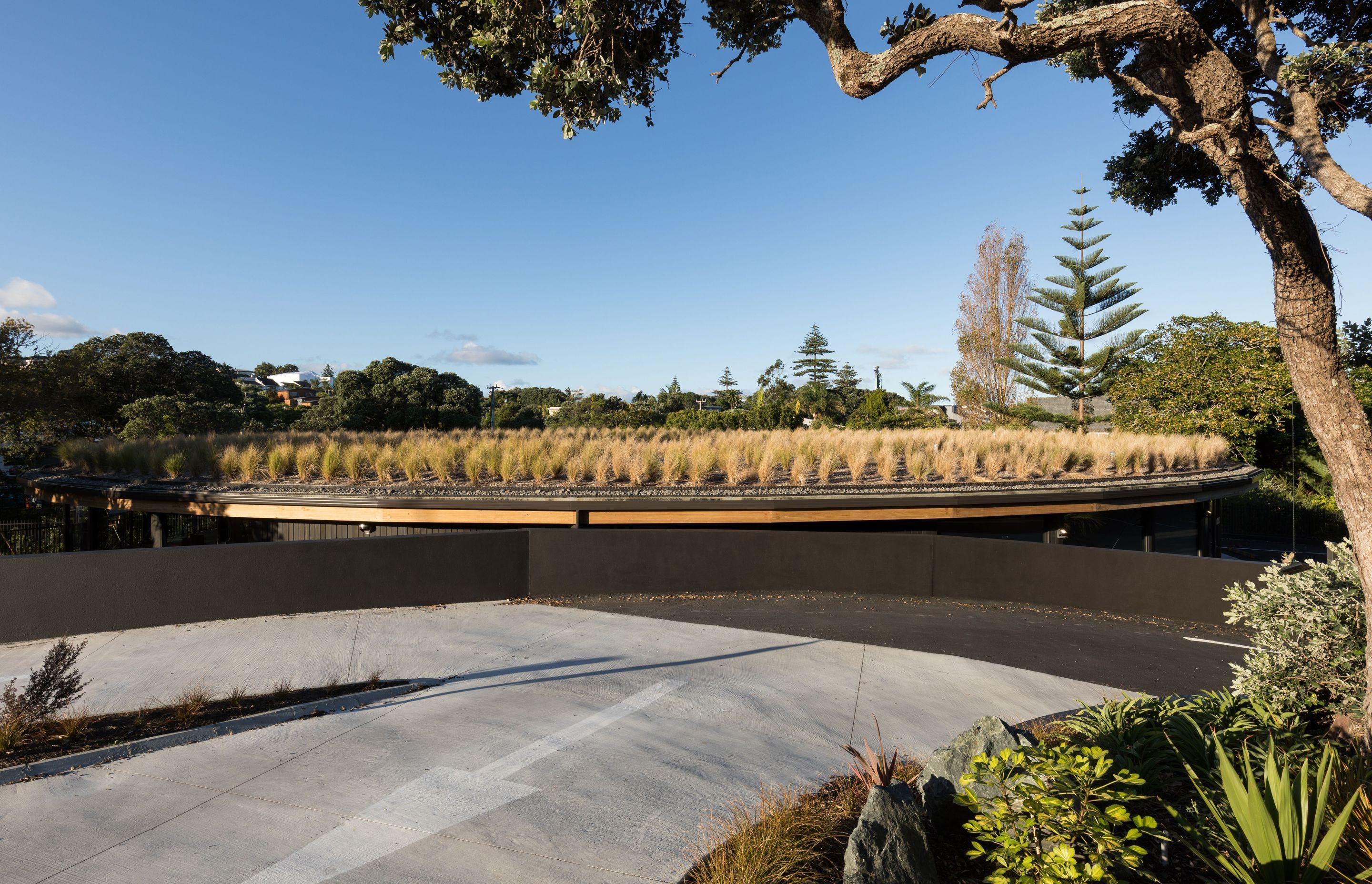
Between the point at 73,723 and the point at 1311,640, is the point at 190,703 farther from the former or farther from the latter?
the point at 1311,640

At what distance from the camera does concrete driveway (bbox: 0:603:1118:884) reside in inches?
126

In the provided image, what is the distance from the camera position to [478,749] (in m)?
4.38

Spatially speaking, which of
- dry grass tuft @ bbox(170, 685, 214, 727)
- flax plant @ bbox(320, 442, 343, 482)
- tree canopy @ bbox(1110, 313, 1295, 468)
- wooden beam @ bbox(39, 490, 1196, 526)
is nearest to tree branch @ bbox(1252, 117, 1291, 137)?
wooden beam @ bbox(39, 490, 1196, 526)

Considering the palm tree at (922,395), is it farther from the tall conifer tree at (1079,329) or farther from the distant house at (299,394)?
the distant house at (299,394)

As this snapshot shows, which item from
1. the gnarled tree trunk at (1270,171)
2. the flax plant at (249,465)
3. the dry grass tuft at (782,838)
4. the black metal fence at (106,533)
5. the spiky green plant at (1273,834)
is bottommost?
the black metal fence at (106,533)

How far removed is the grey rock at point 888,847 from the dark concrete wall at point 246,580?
7.32 m

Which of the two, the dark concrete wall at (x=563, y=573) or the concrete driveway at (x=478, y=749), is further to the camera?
the dark concrete wall at (x=563, y=573)

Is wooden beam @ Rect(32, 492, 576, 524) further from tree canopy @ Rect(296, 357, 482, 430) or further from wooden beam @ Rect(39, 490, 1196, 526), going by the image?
tree canopy @ Rect(296, 357, 482, 430)

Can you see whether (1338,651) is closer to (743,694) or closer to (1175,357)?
(743,694)

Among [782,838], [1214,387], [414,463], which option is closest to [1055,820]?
[782,838]

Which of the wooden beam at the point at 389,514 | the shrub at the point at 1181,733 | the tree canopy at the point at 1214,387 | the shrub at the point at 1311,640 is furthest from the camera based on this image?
the tree canopy at the point at 1214,387

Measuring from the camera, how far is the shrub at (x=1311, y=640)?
3.61 m

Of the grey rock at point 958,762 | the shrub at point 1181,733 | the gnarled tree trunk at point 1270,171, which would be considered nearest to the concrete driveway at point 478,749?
the grey rock at point 958,762

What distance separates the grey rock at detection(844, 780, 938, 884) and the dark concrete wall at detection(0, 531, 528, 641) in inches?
288
